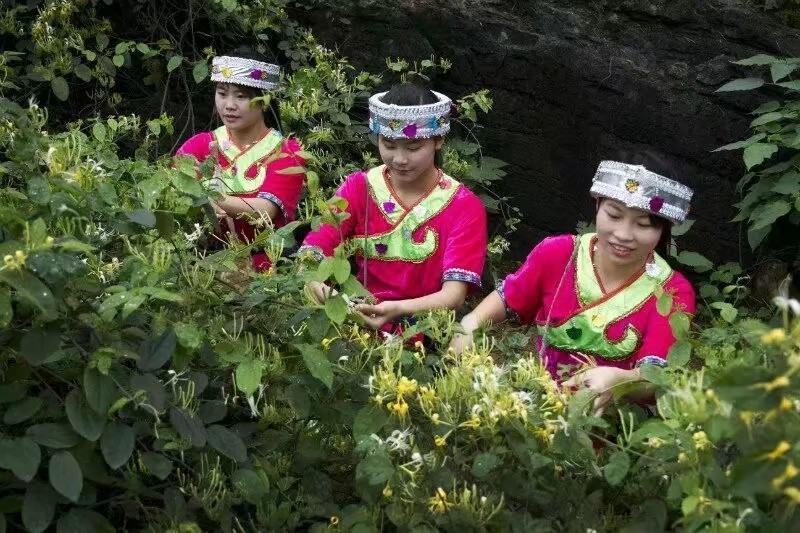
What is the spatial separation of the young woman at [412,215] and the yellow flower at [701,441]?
6.28ft

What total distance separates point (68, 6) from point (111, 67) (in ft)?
1.21

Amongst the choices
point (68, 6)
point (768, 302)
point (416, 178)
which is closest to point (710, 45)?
point (768, 302)

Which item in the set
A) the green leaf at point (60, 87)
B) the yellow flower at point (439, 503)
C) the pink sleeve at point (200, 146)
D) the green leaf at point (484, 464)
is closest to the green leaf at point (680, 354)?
the green leaf at point (484, 464)

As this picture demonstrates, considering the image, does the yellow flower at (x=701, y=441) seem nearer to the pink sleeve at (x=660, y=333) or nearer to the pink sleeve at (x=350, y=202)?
the pink sleeve at (x=660, y=333)

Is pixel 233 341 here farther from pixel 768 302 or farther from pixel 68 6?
pixel 68 6

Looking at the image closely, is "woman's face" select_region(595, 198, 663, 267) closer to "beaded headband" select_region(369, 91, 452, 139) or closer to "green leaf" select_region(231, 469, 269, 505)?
"beaded headband" select_region(369, 91, 452, 139)

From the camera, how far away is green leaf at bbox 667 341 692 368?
6.79 feet

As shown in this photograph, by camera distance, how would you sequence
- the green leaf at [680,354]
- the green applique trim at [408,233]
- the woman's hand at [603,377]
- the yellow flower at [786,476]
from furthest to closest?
1. the green applique trim at [408,233]
2. the woman's hand at [603,377]
3. the green leaf at [680,354]
4. the yellow flower at [786,476]

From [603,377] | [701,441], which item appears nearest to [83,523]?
[701,441]

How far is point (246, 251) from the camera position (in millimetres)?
2375

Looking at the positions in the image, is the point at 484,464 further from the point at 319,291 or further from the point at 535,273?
the point at 535,273

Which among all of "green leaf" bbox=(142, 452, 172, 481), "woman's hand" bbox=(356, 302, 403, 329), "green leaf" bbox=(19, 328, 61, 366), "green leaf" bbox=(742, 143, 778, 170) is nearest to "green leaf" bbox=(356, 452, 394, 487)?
→ "green leaf" bbox=(142, 452, 172, 481)

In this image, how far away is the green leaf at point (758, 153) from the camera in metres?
4.20

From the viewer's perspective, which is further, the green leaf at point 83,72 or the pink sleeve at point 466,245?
the green leaf at point 83,72
